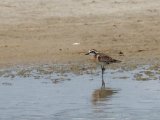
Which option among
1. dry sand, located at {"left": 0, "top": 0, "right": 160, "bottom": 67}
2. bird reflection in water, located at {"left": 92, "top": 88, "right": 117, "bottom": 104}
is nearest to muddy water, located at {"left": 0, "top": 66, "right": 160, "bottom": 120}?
bird reflection in water, located at {"left": 92, "top": 88, "right": 117, "bottom": 104}

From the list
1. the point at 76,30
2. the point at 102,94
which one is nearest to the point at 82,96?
the point at 102,94

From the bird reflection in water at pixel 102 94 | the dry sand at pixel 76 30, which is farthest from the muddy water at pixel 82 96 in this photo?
the dry sand at pixel 76 30

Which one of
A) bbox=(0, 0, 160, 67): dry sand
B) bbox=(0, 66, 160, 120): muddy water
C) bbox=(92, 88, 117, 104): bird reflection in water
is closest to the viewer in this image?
bbox=(0, 66, 160, 120): muddy water

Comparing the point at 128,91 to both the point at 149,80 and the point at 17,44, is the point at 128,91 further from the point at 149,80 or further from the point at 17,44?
the point at 17,44

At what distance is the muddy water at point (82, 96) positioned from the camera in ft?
31.3

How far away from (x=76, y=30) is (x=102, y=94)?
439cm

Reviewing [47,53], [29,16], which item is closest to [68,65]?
[47,53]

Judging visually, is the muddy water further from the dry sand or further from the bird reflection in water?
the dry sand

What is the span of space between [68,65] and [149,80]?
186cm

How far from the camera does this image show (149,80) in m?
11.6

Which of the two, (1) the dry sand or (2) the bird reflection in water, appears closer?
(2) the bird reflection in water

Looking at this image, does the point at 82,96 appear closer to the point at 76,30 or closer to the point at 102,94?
the point at 102,94

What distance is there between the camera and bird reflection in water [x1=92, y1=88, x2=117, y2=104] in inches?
414

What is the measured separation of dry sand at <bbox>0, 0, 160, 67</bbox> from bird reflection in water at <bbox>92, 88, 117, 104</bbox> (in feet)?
8.07
